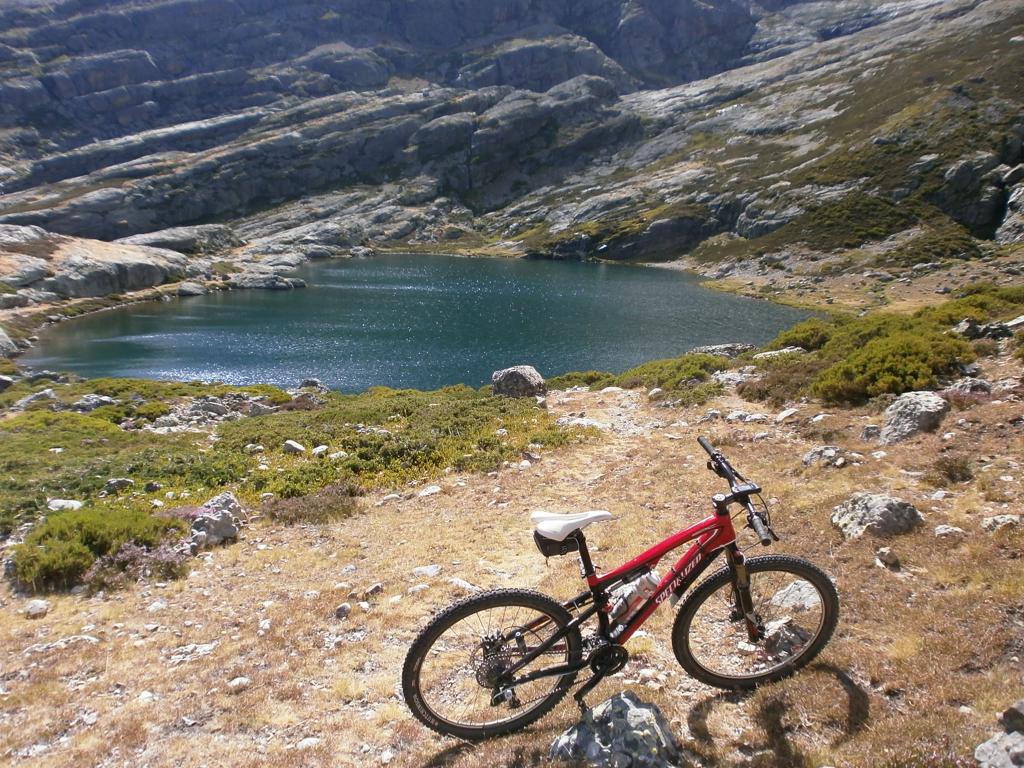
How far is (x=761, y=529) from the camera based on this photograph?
452 cm

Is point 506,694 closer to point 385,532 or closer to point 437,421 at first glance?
point 385,532

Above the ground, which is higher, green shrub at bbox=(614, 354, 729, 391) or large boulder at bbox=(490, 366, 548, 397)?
green shrub at bbox=(614, 354, 729, 391)

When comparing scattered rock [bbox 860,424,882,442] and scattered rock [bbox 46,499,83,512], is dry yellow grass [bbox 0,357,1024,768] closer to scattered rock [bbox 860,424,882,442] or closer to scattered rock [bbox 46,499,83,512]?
scattered rock [bbox 860,424,882,442]

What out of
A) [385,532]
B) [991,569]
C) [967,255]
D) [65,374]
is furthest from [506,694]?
[967,255]

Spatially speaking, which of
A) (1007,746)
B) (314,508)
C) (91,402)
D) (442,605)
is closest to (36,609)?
(314,508)

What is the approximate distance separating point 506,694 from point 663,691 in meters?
1.69

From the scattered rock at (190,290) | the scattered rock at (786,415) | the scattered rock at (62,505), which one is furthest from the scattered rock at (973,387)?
the scattered rock at (190,290)

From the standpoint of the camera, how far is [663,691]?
18.2 feet

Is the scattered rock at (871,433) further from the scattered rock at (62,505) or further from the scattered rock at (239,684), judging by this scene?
the scattered rock at (62,505)

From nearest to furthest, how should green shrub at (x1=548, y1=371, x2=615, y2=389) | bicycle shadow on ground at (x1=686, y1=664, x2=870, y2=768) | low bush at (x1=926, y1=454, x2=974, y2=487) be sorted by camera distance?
1. bicycle shadow on ground at (x1=686, y1=664, x2=870, y2=768)
2. low bush at (x1=926, y1=454, x2=974, y2=487)
3. green shrub at (x1=548, y1=371, x2=615, y2=389)

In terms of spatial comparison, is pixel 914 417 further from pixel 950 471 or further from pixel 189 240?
pixel 189 240

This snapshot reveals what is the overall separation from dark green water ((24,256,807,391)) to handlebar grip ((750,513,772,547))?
4679 centimetres

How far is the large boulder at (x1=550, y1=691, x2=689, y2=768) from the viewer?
4.25m

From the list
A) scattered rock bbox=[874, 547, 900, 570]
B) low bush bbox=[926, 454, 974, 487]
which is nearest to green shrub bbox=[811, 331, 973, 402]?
low bush bbox=[926, 454, 974, 487]
